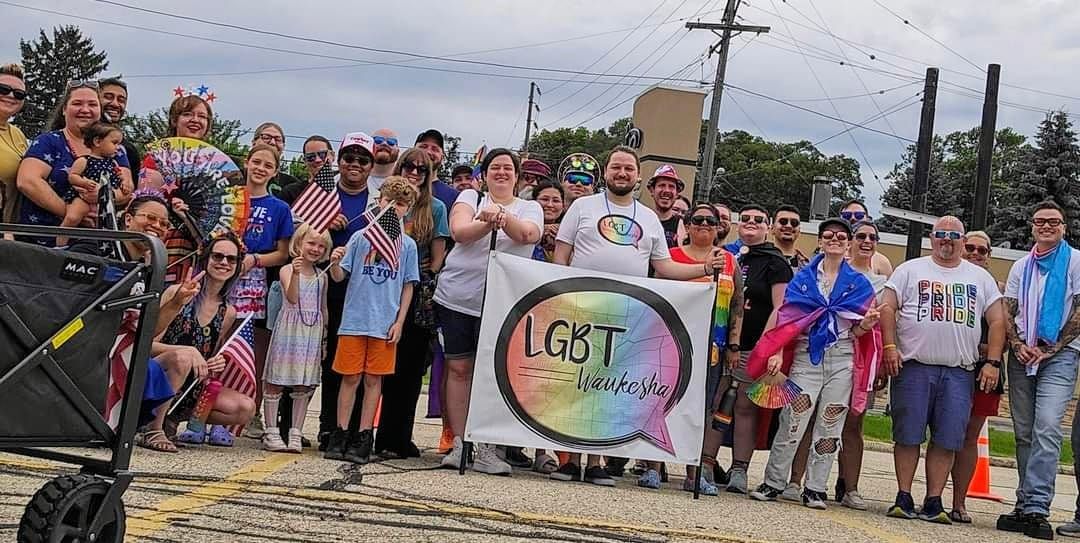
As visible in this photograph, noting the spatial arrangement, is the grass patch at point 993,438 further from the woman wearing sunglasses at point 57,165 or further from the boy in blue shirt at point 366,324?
the woman wearing sunglasses at point 57,165

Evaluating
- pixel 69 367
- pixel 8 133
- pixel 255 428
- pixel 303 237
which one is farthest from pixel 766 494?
pixel 8 133

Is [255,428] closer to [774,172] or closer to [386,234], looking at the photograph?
[386,234]

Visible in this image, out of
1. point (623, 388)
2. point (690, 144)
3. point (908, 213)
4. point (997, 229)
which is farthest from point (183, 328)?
point (997, 229)

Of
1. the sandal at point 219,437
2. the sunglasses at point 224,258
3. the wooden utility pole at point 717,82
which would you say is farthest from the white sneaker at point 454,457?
the wooden utility pole at point 717,82

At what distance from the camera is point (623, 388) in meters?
7.34

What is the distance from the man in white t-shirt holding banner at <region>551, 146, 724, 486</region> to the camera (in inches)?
292

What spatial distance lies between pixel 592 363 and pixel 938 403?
235cm

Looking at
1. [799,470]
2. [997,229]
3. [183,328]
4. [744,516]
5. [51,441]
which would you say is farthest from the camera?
[997,229]

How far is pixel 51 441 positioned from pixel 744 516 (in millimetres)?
4178

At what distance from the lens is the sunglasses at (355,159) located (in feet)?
25.5

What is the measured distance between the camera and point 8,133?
267 inches

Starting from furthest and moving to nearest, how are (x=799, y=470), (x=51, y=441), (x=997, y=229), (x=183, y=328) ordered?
(x=997, y=229) < (x=799, y=470) < (x=183, y=328) < (x=51, y=441)

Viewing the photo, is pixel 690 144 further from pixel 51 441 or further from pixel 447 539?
pixel 51 441

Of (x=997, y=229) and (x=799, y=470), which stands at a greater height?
(x=997, y=229)
